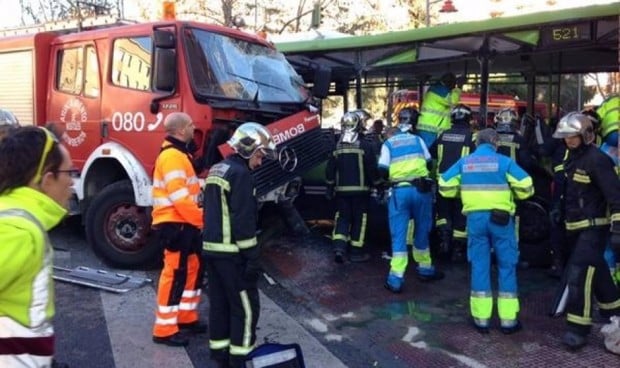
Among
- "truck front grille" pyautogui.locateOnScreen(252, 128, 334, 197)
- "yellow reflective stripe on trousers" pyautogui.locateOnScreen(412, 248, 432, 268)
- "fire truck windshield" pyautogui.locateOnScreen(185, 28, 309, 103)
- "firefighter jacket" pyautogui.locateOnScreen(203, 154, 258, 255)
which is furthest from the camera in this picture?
"yellow reflective stripe on trousers" pyautogui.locateOnScreen(412, 248, 432, 268)

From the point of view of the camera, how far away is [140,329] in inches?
203

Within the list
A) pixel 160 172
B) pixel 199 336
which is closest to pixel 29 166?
pixel 160 172

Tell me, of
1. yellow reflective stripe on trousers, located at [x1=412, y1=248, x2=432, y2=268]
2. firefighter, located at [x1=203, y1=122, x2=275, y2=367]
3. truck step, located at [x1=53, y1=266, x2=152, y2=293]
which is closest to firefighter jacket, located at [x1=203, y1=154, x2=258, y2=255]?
firefighter, located at [x1=203, y1=122, x2=275, y2=367]

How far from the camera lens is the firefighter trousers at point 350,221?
7387mm

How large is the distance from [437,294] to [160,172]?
9.83 ft

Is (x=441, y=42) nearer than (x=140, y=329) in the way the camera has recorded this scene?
No

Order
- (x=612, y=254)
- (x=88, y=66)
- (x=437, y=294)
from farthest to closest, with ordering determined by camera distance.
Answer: (x=88, y=66)
(x=437, y=294)
(x=612, y=254)

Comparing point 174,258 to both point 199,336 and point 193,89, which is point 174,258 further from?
point 193,89

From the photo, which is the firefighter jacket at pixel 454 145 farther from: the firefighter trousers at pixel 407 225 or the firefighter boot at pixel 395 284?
the firefighter boot at pixel 395 284

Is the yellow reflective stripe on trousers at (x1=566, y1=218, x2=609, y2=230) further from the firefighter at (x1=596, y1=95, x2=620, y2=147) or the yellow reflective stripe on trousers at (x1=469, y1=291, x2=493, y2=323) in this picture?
the firefighter at (x1=596, y1=95, x2=620, y2=147)

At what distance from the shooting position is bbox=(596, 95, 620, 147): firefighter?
591cm

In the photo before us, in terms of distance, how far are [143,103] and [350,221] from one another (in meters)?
2.72

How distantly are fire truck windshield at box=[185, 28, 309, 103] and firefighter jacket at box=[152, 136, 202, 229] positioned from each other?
5.35ft

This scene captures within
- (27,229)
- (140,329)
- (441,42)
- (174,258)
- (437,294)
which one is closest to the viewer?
(27,229)
